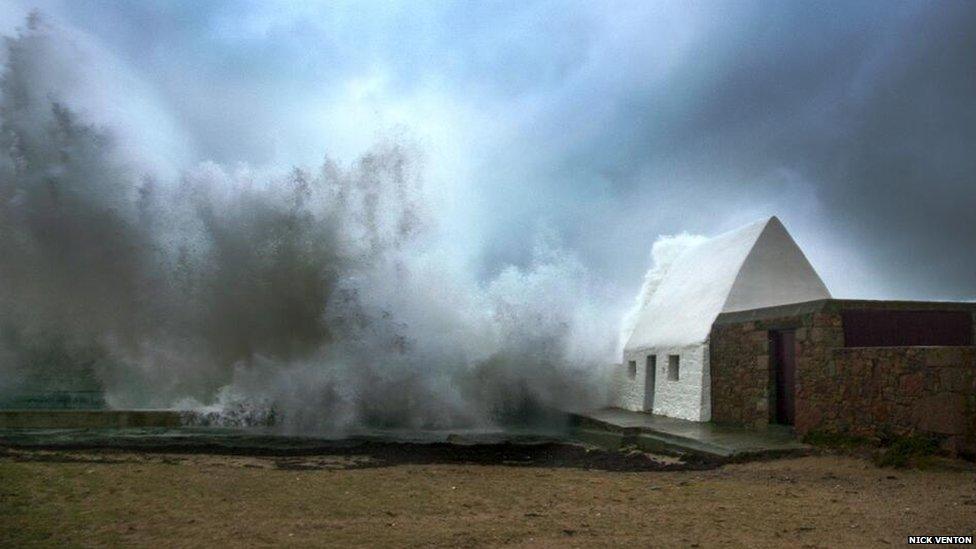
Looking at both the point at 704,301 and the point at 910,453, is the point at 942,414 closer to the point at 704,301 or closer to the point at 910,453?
the point at 910,453

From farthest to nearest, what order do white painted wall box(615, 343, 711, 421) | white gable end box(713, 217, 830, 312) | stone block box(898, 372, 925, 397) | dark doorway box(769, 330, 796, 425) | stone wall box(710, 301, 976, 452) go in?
white gable end box(713, 217, 830, 312) → white painted wall box(615, 343, 711, 421) → dark doorway box(769, 330, 796, 425) → stone block box(898, 372, 925, 397) → stone wall box(710, 301, 976, 452)

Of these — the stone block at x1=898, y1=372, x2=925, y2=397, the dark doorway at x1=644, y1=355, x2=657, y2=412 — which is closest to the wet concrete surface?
the stone block at x1=898, y1=372, x2=925, y2=397

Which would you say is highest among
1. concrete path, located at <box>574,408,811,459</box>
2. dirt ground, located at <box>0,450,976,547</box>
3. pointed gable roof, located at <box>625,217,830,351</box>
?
pointed gable roof, located at <box>625,217,830,351</box>

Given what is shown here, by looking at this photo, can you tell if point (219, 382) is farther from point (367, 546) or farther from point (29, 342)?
point (367, 546)

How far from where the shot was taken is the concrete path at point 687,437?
909cm

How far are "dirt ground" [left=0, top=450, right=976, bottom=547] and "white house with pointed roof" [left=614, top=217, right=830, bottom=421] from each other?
455cm

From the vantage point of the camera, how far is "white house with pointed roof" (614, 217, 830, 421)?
13117 millimetres

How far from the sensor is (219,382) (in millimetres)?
18859

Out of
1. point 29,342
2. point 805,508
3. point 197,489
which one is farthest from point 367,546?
point 29,342

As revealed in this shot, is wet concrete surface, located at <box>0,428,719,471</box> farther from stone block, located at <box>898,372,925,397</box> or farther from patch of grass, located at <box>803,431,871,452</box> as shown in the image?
stone block, located at <box>898,372,925,397</box>

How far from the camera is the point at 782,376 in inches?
435

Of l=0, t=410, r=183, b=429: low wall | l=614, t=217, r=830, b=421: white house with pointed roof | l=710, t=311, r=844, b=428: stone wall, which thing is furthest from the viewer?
l=0, t=410, r=183, b=429: low wall

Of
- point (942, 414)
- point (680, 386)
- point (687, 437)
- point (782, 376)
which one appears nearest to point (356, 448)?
point (687, 437)

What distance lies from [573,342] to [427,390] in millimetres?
4569
